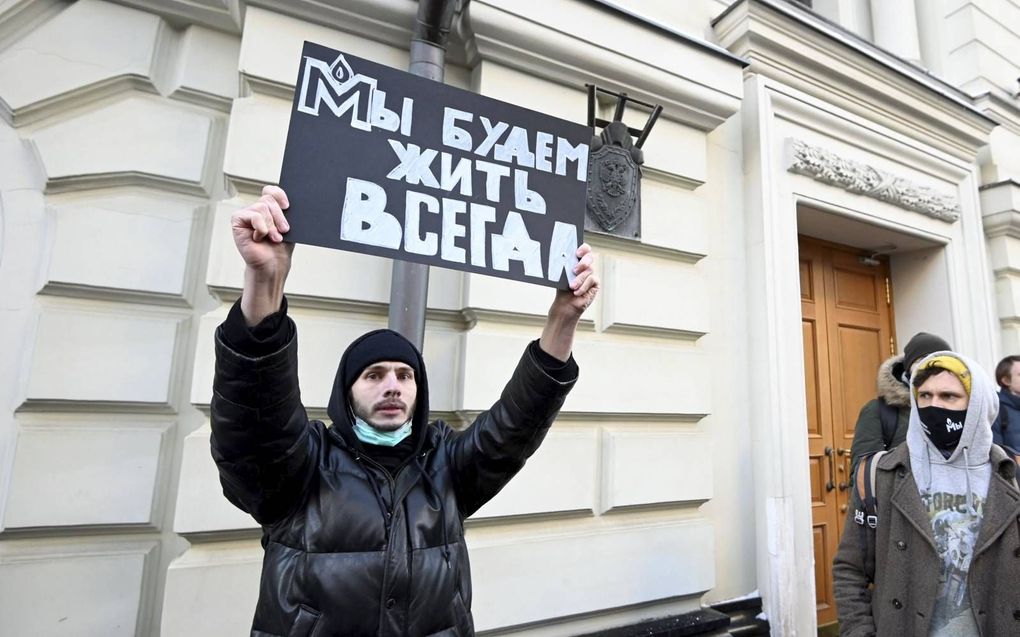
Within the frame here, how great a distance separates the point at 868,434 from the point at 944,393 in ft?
2.68

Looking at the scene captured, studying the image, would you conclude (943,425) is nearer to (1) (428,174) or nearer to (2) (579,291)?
(2) (579,291)

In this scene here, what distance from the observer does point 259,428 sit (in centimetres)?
111

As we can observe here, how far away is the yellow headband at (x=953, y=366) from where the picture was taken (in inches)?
67.1

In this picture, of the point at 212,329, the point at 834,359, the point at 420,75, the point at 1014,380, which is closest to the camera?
the point at 212,329

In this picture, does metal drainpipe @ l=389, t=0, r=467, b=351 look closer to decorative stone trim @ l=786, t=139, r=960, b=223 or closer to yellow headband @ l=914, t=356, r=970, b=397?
yellow headband @ l=914, t=356, r=970, b=397

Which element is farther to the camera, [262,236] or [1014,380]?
[1014,380]

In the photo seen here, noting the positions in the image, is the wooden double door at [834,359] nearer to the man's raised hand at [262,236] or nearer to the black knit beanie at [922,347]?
the black knit beanie at [922,347]

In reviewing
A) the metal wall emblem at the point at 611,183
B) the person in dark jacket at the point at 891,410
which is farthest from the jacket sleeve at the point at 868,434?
the metal wall emblem at the point at 611,183

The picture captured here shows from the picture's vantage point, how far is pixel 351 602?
3.79 feet

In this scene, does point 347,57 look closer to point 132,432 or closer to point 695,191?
point 132,432

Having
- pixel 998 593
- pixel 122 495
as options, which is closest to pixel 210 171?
pixel 122 495

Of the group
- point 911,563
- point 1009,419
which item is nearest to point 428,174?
point 911,563

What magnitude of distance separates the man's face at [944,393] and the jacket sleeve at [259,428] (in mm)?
1924

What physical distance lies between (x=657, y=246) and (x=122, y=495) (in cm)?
273
